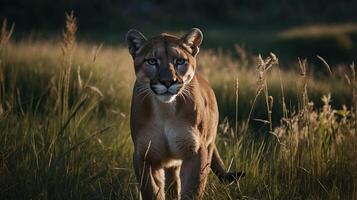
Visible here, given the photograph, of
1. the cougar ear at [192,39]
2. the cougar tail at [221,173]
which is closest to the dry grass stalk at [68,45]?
the cougar ear at [192,39]

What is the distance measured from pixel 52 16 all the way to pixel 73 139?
26.5m

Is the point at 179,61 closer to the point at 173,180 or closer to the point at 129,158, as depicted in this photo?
the point at 173,180

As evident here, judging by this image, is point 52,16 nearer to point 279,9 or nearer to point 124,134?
point 279,9

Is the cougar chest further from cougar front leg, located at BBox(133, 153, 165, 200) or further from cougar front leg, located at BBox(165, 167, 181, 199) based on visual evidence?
cougar front leg, located at BBox(165, 167, 181, 199)

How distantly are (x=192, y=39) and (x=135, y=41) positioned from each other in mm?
470

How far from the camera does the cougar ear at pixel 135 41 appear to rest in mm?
5957

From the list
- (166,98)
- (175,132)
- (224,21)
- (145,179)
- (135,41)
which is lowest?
(145,179)

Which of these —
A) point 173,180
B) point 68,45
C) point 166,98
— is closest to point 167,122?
point 166,98

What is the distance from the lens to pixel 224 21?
125ft

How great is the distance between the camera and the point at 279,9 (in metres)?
38.2

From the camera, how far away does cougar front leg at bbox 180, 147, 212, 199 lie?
18.6 feet

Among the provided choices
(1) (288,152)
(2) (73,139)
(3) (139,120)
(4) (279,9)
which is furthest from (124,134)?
(4) (279,9)

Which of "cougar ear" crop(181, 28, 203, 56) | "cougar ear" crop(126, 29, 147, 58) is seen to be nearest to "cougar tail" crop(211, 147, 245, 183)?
"cougar ear" crop(181, 28, 203, 56)

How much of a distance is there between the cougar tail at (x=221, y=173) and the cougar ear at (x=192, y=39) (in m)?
0.97
